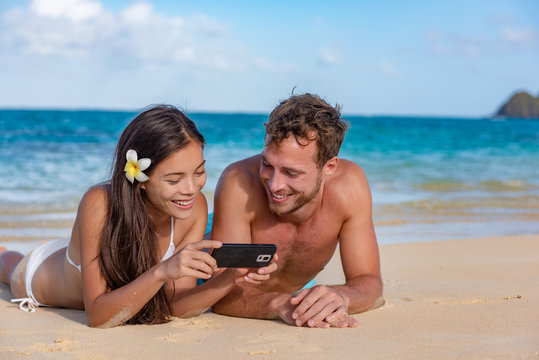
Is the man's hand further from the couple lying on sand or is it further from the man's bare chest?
the man's bare chest

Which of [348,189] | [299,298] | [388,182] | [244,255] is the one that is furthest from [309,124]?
[388,182]

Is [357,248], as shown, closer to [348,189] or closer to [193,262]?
[348,189]

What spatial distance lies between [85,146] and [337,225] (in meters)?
17.0

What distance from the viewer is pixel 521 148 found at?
24.8 metres

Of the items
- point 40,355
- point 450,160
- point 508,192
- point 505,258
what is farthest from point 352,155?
point 40,355

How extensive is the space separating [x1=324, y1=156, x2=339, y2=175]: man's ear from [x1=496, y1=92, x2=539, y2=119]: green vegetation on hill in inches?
3993

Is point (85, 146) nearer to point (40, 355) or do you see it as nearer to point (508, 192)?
point (508, 192)

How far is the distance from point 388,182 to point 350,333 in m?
9.82

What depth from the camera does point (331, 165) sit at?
430 cm

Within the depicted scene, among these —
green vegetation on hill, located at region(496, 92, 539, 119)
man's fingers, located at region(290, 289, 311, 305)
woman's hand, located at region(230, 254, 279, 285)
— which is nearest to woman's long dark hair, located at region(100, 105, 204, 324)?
woman's hand, located at region(230, 254, 279, 285)

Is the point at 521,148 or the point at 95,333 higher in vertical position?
the point at 521,148

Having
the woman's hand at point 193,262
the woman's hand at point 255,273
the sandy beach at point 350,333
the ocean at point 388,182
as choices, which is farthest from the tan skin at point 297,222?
the ocean at point 388,182

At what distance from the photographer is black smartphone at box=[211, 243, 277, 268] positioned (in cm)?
→ 356

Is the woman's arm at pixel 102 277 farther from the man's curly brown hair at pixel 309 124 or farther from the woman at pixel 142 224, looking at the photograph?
the man's curly brown hair at pixel 309 124
